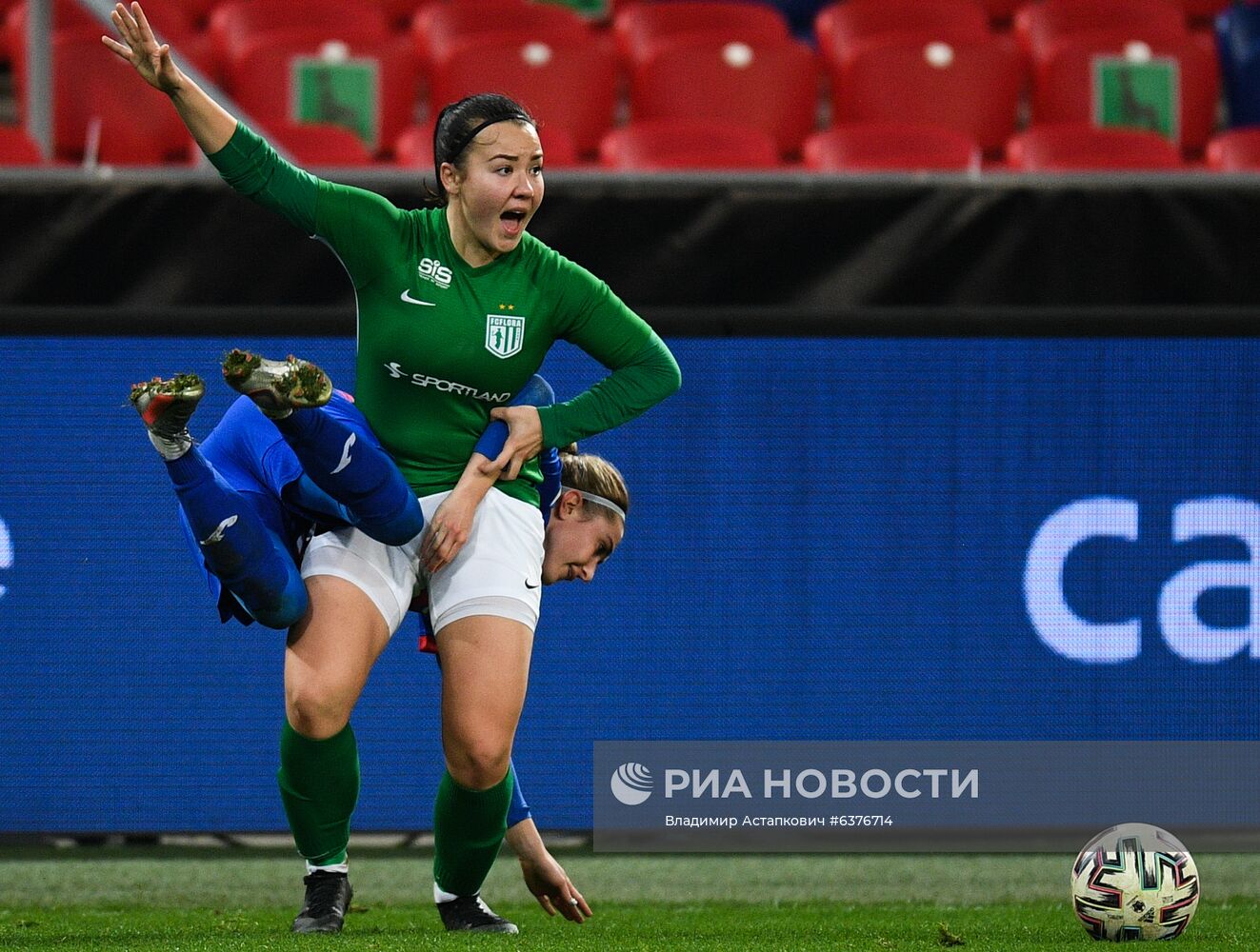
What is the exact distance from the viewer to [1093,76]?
21.9 ft

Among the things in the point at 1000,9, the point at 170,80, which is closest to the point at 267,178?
the point at 170,80

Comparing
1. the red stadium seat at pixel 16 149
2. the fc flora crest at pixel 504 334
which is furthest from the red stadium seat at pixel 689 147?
the fc flora crest at pixel 504 334

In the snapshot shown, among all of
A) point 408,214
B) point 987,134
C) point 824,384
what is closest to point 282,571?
point 408,214

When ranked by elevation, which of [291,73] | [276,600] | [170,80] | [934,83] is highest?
[934,83]

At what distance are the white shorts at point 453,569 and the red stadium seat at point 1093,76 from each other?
4.31 m

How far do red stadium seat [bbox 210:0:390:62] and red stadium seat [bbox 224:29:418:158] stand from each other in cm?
6

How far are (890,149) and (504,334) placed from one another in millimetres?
3070

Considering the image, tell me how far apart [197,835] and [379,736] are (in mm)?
487

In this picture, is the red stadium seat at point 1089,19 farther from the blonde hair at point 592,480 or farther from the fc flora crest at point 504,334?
the fc flora crest at point 504,334

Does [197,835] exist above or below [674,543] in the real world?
below

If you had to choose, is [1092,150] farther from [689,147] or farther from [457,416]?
[457,416]

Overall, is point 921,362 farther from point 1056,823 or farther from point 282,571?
point 282,571

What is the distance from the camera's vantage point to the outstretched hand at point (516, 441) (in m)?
3.10

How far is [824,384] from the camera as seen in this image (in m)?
4.04
